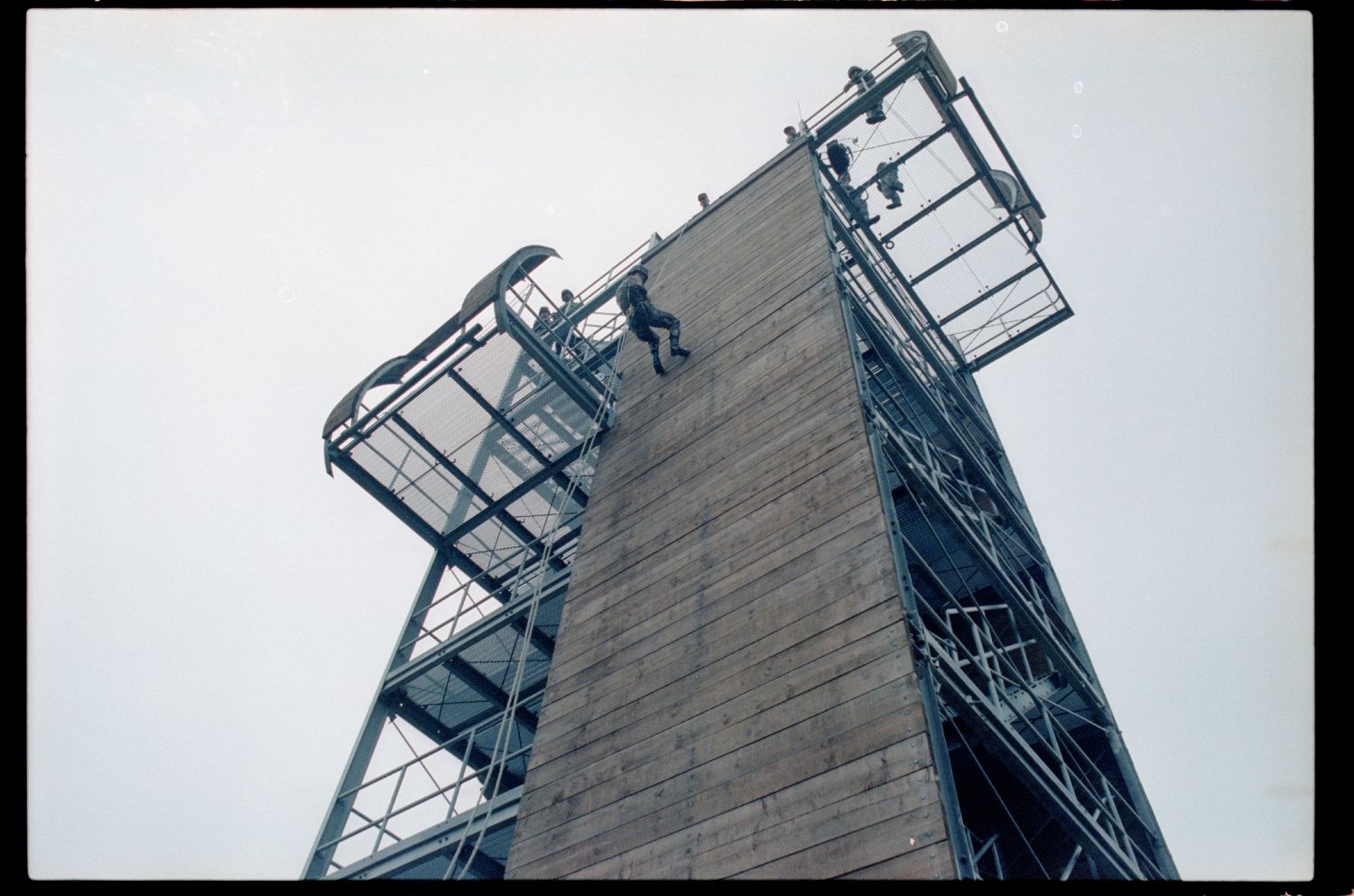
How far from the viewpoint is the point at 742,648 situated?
330 inches

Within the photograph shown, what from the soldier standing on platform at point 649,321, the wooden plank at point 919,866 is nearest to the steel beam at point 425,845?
the wooden plank at point 919,866

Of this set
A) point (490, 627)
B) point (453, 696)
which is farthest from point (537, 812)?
point (453, 696)

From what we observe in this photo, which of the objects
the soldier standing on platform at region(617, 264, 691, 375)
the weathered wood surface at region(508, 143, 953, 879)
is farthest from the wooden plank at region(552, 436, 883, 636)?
the soldier standing on platform at region(617, 264, 691, 375)

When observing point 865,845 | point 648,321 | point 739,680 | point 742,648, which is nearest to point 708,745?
point 739,680

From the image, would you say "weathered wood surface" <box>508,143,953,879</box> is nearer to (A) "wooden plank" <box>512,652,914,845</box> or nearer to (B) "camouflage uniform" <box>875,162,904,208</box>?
(A) "wooden plank" <box>512,652,914,845</box>

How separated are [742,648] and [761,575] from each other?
2.55 ft

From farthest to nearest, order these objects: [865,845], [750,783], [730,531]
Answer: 1. [730,531]
2. [750,783]
3. [865,845]

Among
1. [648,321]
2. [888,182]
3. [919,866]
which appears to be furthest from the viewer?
[888,182]

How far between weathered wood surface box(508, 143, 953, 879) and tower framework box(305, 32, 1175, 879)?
28mm

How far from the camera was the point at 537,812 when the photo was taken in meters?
8.77

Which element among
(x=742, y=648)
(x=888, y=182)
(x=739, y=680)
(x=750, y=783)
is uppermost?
(x=888, y=182)

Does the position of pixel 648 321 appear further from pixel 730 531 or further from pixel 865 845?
pixel 865 845

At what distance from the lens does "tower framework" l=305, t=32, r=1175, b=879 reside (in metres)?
7.32

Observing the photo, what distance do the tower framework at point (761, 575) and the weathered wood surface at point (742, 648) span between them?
28 mm
